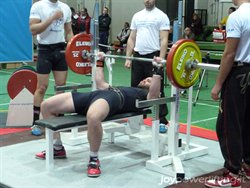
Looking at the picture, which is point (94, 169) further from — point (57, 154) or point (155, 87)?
point (155, 87)

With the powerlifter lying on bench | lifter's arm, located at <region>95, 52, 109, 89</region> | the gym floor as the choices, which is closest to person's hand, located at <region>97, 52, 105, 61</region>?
lifter's arm, located at <region>95, 52, 109, 89</region>

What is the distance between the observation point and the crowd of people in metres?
2.85

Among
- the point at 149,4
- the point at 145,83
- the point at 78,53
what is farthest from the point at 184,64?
the point at 149,4

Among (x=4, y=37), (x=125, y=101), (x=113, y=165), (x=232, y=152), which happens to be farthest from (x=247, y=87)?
(x=4, y=37)

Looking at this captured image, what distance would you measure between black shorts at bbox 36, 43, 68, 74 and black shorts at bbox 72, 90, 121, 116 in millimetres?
847

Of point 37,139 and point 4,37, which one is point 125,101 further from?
point 4,37

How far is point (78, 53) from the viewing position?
4.01m

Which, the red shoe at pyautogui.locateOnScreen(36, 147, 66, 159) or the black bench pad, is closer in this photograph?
the black bench pad

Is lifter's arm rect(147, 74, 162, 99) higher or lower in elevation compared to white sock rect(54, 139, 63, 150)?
higher

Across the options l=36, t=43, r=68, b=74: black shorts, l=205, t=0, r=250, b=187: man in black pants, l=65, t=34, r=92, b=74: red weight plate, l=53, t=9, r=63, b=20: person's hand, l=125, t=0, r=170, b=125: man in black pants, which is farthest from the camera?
l=125, t=0, r=170, b=125: man in black pants

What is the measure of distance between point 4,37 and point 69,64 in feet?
10.5

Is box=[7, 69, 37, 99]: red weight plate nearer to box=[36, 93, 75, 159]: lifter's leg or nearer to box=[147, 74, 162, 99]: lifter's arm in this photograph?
box=[36, 93, 75, 159]: lifter's leg

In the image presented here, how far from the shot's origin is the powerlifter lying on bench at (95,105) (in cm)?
321

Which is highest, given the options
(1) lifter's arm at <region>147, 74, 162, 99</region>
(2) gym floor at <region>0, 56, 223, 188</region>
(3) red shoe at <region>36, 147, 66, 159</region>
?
(1) lifter's arm at <region>147, 74, 162, 99</region>
